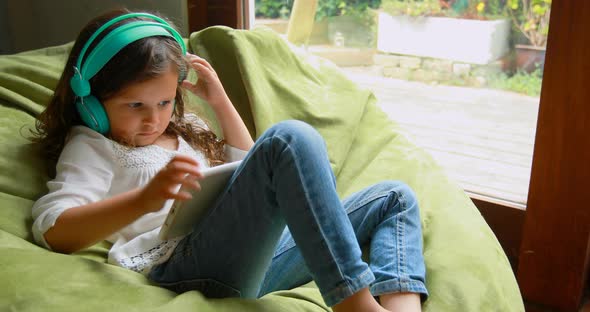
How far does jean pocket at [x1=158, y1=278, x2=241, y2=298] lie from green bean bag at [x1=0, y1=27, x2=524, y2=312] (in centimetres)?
5

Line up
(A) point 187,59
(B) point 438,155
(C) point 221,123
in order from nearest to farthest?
1. (A) point 187,59
2. (C) point 221,123
3. (B) point 438,155

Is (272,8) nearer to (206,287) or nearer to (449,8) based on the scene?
(449,8)

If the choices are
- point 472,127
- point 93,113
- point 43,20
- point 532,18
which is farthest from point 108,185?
point 43,20

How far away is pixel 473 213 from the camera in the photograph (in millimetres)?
1419

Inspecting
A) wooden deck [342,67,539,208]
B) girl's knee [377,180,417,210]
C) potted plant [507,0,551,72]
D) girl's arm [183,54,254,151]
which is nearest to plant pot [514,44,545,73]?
potted plant [507,0,551,72]

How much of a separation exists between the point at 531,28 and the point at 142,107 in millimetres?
Answer: 1193

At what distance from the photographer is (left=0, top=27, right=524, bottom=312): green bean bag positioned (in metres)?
0.99

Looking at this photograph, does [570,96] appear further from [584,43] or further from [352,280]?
[352,280]

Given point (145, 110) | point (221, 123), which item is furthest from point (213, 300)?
point (221, 123)

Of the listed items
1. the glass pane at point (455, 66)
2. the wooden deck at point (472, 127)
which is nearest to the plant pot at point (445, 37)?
the glass pane at point (455, 66)

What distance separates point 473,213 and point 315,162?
22.6 inches

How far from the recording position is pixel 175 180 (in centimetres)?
94

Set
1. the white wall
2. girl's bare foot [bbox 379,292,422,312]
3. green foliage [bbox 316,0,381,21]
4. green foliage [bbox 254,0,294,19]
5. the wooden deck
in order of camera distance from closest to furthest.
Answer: girl's bare foot [bbox 379,292,422,312]
the wooden deck
green foliage [bbox 316,0,381,21]
green foliage [bbox 254,0,294,19]
the white wall

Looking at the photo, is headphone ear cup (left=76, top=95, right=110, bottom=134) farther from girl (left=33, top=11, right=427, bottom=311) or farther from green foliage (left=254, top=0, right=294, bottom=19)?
green foliage (left=254, top=0, right=294, bottom=19)
